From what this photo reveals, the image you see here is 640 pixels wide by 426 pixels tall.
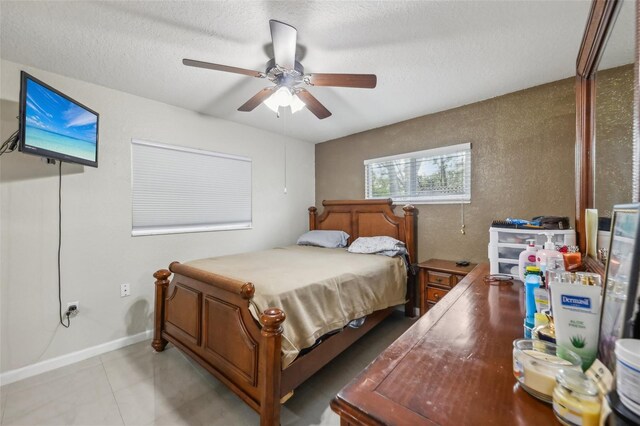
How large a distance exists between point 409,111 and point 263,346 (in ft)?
9.00

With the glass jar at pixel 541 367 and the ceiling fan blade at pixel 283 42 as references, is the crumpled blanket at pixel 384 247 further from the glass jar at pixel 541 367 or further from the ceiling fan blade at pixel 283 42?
the glass jar at pixel 541 367

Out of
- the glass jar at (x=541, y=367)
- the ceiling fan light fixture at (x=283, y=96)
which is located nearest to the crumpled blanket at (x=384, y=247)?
the ceiling fan light fixture at (x=283, y=96)

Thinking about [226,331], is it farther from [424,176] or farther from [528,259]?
[424,176]

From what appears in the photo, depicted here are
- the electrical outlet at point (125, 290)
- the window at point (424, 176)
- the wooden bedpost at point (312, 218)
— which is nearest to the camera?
the electrical outlet at point (125, 290)

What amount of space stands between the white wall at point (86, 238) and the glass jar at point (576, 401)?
307 cm

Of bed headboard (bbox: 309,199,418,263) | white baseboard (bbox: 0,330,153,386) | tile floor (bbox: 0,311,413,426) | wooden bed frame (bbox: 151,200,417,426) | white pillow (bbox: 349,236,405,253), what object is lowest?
tile floor (bbox: 0,311,413,426)

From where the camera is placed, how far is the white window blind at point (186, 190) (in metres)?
2.63

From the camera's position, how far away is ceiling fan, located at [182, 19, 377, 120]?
4.96ft

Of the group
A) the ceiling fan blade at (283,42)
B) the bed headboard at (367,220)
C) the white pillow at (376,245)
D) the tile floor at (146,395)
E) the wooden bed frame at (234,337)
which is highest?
the ceiling fan blade at (283,42)

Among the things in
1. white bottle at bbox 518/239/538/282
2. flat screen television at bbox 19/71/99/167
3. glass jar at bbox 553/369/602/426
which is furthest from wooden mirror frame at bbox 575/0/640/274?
flat screen television at bbox 19/71/99/167

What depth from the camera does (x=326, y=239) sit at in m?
3.53

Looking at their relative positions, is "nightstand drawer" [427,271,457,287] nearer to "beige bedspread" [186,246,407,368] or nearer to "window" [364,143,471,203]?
"beige bedspread" [186,246,407,368]

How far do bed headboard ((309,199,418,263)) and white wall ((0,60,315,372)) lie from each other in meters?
1.45

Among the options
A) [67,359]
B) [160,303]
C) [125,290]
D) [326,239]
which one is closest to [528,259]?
[326,239]
